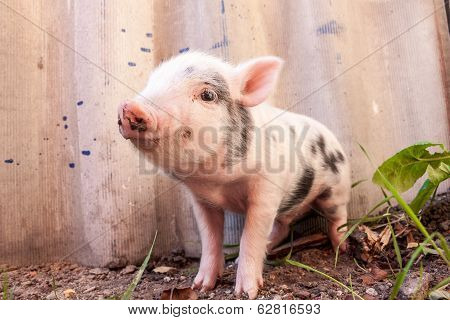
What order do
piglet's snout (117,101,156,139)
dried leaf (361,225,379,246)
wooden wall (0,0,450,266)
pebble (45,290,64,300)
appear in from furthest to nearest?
wooden wall (0,0,450,266), dried leaf (361,225,379,246), pebble (45,290,64,300), piglet's snout (117,101,156,139)

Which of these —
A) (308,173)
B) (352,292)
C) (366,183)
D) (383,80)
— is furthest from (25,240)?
(383,80)

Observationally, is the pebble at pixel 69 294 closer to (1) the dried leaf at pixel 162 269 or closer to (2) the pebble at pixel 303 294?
(1) the dried leaf at pixel 162 269

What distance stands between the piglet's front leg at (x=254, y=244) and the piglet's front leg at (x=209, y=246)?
11cm

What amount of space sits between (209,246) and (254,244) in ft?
0.58

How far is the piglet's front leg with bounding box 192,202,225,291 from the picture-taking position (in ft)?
4.14

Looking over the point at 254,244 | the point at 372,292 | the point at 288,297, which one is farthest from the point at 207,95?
the point at 372,292

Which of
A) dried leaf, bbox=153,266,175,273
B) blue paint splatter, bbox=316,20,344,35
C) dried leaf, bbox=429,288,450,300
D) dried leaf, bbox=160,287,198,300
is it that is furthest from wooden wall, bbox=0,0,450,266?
dried leaf, bbox=429,288,450,300

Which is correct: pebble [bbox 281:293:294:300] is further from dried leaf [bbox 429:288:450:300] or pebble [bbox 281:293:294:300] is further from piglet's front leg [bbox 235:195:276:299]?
dried leaf [bbox 429:288:450:300]

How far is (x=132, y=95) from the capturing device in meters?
1.49

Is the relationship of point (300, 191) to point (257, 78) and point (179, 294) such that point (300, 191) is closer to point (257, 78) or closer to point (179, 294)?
point (257, 78)

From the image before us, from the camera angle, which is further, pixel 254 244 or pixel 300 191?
pixel 300 191

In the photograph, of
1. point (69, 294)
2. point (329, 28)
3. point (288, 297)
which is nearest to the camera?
point (288, 297)

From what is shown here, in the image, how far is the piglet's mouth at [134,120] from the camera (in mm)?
912

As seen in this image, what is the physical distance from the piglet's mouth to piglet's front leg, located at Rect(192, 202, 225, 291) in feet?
1.54
